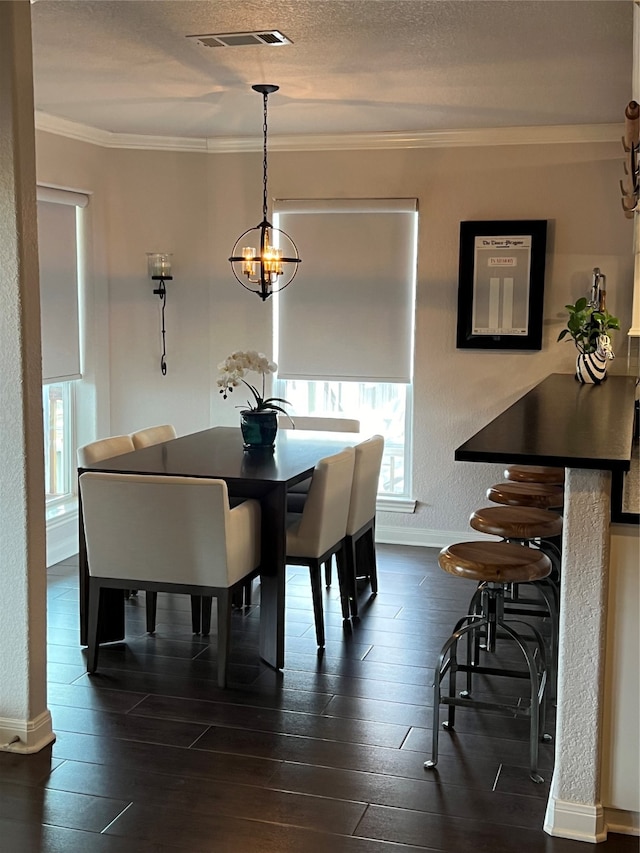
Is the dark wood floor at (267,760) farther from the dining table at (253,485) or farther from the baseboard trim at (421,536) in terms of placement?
the baseboard trim at (421,536)

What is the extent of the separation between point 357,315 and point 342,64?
214 cm

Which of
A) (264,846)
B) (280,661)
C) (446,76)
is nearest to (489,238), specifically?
(446,76)

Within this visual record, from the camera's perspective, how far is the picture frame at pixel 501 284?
5734 millimetres

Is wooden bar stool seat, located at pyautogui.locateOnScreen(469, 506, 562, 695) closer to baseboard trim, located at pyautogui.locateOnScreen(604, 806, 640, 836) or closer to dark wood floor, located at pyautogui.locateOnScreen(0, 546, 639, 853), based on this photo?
dark wood floor, located at pyautogui.locateOnScreen(0, 546, 639, 853)

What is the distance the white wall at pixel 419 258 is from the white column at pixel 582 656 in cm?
327

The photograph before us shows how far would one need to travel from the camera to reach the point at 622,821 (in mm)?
2703

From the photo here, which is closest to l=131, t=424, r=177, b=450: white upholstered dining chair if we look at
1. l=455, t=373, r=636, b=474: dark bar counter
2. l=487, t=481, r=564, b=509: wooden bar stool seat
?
l=487, t=481, r=564, b=509: wooden bar stool seat

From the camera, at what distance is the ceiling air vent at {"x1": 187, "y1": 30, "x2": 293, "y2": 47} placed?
3.72m

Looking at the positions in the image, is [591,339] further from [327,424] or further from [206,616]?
[206,616]

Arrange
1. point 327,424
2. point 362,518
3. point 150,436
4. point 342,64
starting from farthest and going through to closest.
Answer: point 327,424, point 150,436, point 362,518, point 342,64

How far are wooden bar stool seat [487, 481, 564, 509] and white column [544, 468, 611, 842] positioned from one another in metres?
1.34

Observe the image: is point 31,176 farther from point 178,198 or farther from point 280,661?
point 178,198

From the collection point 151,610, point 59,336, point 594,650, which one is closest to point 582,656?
point 594,650

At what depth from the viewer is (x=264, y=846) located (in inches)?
103
